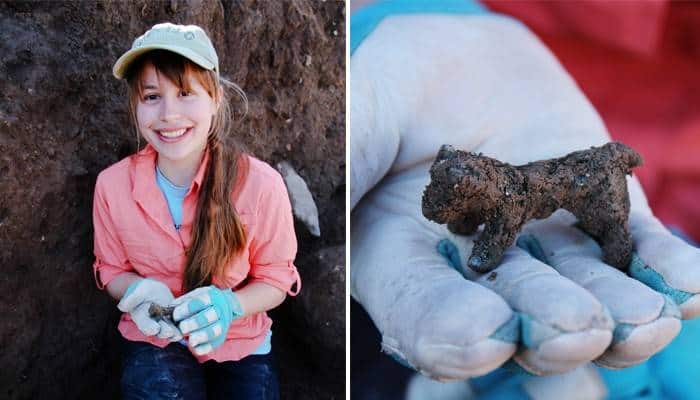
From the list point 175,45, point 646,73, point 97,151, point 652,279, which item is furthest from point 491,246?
point 646,73

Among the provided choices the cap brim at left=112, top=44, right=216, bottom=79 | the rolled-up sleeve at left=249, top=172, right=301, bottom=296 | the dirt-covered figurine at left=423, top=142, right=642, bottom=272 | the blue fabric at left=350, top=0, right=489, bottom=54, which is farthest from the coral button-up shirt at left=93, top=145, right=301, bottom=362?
the blue fabric at left=350, top=0, right=489, bottom=54

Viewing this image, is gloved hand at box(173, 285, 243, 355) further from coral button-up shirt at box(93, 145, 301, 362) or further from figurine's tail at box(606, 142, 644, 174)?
figurine's tail at box(606, 142, 644, 174)

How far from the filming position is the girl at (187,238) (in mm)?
800

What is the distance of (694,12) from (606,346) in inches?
34.0

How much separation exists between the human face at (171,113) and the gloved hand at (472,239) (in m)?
0.20

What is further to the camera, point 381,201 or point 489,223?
point 381,201

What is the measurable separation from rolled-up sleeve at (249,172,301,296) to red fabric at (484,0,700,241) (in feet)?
2.07

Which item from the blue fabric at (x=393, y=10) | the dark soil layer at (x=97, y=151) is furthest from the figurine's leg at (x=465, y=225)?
the blue fabric at (x=393, y=10)

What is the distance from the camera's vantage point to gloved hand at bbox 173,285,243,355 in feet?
2.53

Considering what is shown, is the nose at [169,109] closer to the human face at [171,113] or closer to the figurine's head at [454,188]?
the human face at [171,113]

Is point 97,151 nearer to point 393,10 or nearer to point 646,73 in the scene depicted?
point 393,10

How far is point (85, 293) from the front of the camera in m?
0.96

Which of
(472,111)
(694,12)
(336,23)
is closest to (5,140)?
(336,23)

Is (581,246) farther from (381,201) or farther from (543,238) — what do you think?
(381,201)
